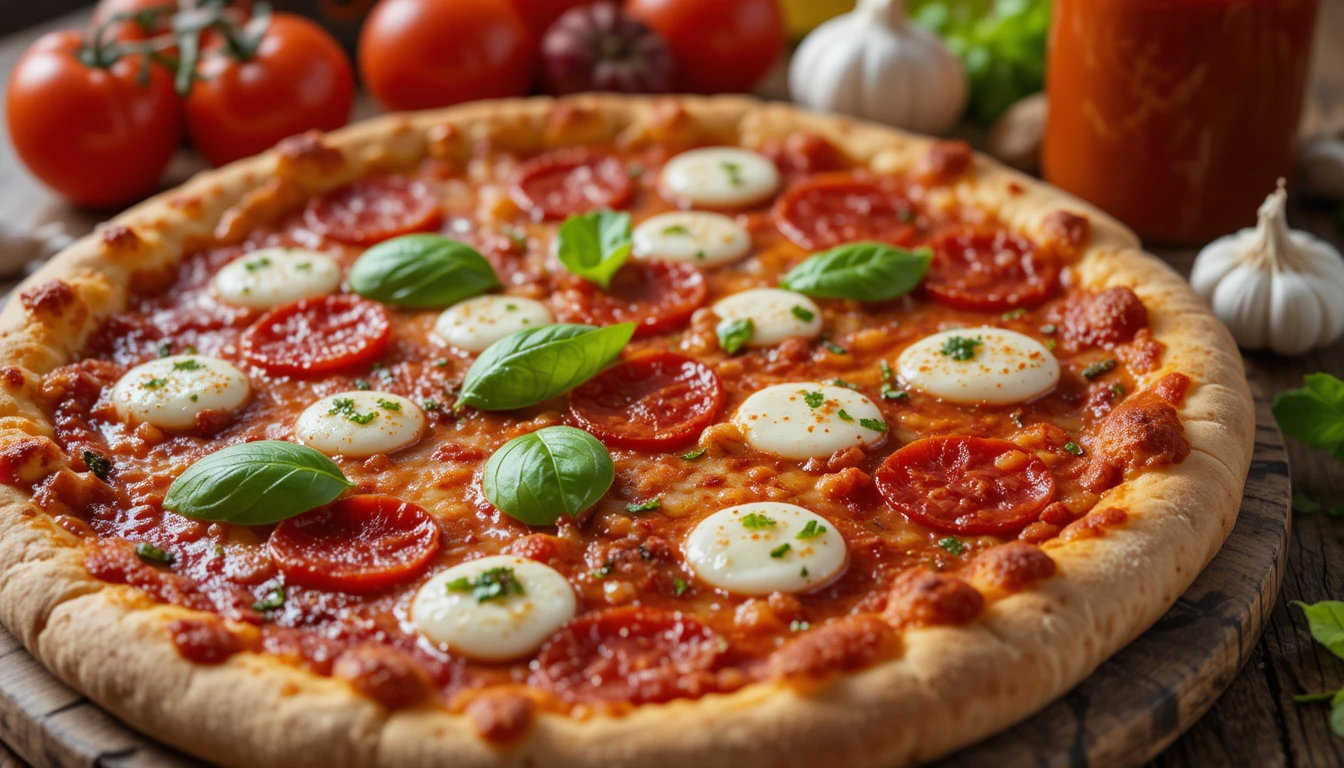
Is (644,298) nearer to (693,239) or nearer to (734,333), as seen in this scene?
(693,239)

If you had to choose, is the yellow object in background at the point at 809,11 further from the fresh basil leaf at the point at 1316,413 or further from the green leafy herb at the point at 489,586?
the green leafy herb at the point at 489,586

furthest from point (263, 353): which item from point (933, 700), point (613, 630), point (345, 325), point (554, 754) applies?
point (933, 700)

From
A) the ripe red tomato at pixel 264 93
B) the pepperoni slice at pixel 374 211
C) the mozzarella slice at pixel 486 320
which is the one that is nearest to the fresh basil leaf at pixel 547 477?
the mozzarella slice at pixel 486 320

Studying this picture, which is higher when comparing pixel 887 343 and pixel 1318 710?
pixel 887 343

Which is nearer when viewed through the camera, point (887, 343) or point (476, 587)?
point (476, 587)

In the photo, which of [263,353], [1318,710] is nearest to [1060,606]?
[1318,710]

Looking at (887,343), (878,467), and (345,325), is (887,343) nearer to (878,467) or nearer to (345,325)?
(878,467)

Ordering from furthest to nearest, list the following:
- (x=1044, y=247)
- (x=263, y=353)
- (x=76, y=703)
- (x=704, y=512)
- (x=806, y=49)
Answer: (x=806, y=49) → (x=1044, y=247) → (x=263, y=353) → (x=704, y=512) → (x=76, y=703)

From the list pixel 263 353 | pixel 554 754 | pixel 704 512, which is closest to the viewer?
pixel 554 754
